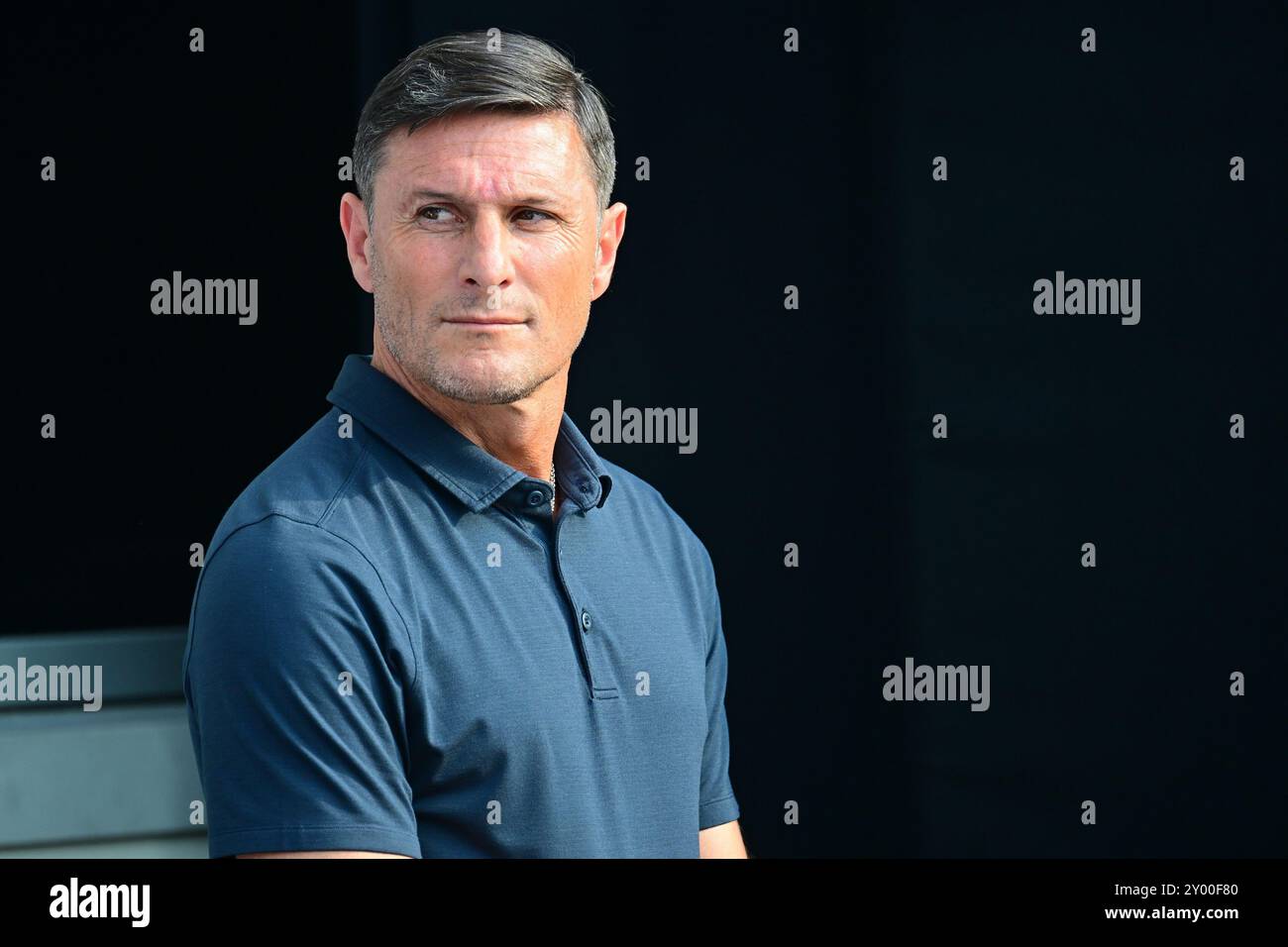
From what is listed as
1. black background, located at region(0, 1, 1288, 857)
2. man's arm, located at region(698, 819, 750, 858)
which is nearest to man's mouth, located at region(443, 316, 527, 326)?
man's arm, located at region(698, 819, 750, 858)

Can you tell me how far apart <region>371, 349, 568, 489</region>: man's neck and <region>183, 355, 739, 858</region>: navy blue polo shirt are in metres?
0.03

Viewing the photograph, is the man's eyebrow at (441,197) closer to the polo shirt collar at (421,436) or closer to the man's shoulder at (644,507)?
the polo shirt collar at (421,436)

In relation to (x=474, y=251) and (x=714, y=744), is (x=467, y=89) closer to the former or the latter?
(x=474, y=251)

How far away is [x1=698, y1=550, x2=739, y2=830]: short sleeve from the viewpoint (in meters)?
1.58

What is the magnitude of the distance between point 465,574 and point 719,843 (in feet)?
1.81

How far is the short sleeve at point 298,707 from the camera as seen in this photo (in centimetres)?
116

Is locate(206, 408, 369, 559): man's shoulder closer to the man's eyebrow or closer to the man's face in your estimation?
the man's face

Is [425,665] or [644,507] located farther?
[644,507]

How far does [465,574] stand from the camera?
1.28 metres

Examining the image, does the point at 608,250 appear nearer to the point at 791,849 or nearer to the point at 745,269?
the point at 745,269

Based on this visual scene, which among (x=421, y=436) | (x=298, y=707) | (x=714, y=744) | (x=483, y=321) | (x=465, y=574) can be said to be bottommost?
(x=714, y=744)

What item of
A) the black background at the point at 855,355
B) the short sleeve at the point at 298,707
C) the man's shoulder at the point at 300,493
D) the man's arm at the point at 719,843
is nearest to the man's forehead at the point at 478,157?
the man's shoulder at the point at 300,493

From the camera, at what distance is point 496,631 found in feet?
4.13

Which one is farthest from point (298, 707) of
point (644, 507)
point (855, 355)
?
point (855, 355)
